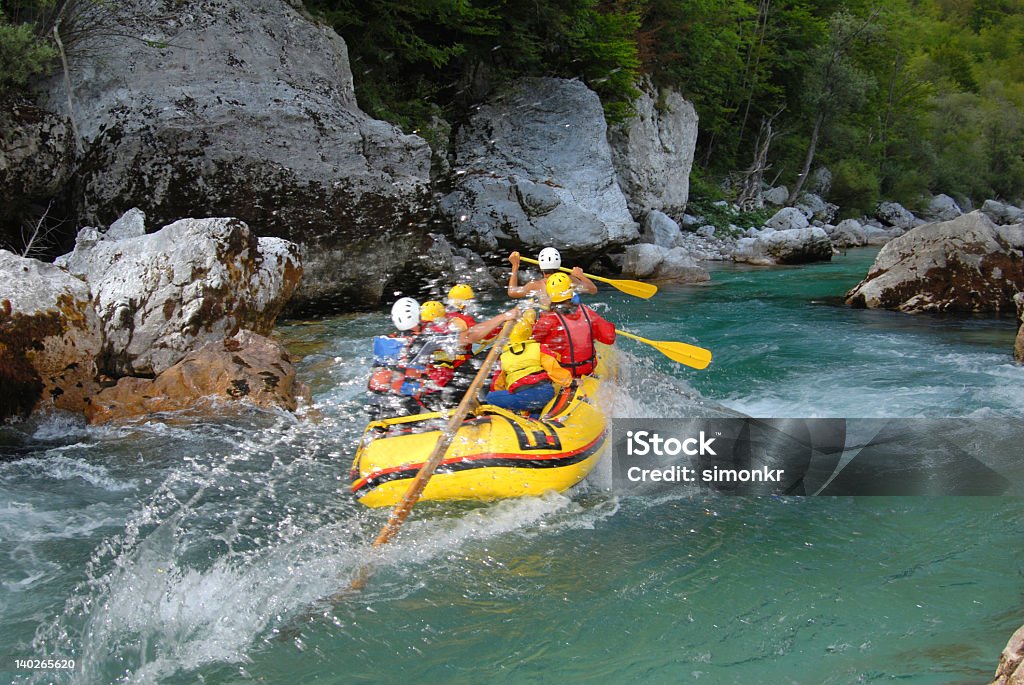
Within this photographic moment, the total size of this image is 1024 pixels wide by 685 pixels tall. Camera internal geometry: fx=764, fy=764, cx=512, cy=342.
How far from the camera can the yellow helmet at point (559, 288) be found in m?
5.42

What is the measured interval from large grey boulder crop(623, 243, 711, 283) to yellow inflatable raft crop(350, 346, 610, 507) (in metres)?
10.4

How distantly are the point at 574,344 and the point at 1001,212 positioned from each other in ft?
97.5

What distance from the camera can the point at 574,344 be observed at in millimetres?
5398

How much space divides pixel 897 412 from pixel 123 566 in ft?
19.1

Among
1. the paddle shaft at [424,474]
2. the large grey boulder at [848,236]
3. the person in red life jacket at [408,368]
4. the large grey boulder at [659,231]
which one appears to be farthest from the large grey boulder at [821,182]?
the paddle shaft at [424,474]

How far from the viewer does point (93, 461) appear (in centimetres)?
528

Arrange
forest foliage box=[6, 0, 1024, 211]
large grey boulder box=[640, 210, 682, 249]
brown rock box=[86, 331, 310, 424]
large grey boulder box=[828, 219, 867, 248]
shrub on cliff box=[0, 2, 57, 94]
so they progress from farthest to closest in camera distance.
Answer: large grey boulder box=[828, 219, 867, 248] → large grey boulder box=[640, 210, 682, 249] → forest foliage box=[6, 0, 1024, 211] → shrub on cliff box=[0, 2, 57, 94] → brown rock box=[86, 331, 310, 424]

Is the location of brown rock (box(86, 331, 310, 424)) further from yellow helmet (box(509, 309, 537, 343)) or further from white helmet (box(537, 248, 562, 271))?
white helmet (box(537, 248, 562, 271))

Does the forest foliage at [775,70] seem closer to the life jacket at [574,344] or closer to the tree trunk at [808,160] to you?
the tree trunk at [808,160]

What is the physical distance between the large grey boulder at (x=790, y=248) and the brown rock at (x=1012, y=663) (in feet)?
53.8

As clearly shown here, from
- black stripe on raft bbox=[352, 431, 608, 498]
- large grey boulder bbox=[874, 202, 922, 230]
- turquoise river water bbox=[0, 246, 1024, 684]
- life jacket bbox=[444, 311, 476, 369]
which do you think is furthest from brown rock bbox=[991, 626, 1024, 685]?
large grey boulder bbox=[874, 202, 922, 230]

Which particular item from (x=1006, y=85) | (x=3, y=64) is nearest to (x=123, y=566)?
(x=3, y=64)

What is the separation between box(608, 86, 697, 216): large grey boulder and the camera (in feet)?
61.9

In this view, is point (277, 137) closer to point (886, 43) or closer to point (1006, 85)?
point (886, 43)
